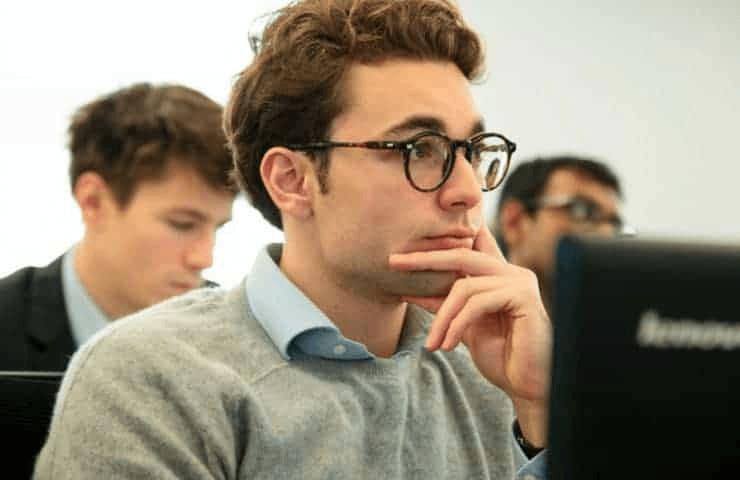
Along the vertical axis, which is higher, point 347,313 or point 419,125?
point 419,125

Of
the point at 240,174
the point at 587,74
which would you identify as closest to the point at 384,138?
the point at 240,174

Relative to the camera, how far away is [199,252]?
7.07ft

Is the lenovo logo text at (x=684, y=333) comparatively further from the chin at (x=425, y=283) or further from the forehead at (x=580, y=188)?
the forehead at (x=580, y=188)

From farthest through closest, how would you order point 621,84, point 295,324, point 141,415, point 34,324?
point 621,84 < point 34,324 < point 295,324 < point 141,415

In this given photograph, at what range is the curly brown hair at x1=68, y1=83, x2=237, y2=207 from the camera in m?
2.12

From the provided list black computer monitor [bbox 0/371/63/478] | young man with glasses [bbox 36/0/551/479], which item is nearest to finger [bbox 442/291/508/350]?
young man with glasses [bbox 36/0/551/479]

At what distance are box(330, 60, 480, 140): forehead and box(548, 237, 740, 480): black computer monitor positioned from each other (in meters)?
0.92

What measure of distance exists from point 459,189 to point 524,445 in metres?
0.35

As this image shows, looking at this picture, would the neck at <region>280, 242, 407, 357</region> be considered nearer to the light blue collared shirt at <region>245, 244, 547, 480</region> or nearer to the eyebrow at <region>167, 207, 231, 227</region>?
the light blue collared shirt at <region>245, 244, 547, 480</region>

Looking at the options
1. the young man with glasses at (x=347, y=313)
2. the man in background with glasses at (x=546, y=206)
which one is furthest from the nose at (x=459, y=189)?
the man in background with glasses at (x=546, y=206)

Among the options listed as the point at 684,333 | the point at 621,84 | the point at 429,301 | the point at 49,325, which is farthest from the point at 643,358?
the point at 621,84

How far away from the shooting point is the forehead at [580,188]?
8.93 feet

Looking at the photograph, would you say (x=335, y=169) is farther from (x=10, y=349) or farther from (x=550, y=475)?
(x=550, y=475)

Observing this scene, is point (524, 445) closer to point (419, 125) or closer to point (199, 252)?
point (419, 125)
